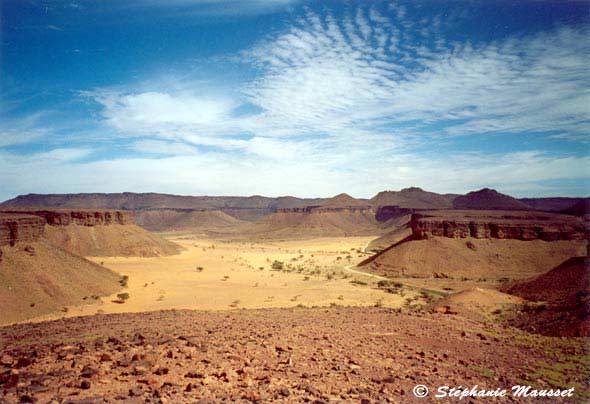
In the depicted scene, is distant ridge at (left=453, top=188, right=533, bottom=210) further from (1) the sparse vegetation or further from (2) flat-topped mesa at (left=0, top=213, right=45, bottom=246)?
(2) flat-topped mesa at (left=0, top=213, right=45, bottom=246)

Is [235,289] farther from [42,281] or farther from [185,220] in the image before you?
[185,220]

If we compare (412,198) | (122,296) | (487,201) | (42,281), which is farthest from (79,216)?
(412,198)

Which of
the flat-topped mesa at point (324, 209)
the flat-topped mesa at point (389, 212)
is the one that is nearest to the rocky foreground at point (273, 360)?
the flat-topped mesa at point (389, 212)

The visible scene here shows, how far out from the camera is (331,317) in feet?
56.9

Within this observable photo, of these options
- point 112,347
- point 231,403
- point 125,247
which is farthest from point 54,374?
point 125,247

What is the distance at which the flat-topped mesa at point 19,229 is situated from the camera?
81.7 ft

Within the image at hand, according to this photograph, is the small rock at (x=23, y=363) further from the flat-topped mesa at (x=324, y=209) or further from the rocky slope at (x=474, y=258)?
the flat-topped mesa at (x=324, y=209)

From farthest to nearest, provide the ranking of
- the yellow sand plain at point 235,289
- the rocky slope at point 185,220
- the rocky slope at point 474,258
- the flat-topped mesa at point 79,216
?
1. the rocky slope at point 185,220
2. the flat-topped mesa at point 79,216
3. the rocky slope at point 474,258
4. the yellow sand plain at point 235,289

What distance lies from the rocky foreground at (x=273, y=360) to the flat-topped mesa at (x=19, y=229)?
12.1 meters

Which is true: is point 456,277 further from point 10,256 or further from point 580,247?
point 10,256

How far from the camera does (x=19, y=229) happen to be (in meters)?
25.8

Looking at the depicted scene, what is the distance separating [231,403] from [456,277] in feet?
116

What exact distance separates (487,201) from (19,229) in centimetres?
11909

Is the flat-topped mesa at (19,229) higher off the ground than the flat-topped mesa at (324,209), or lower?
lower
